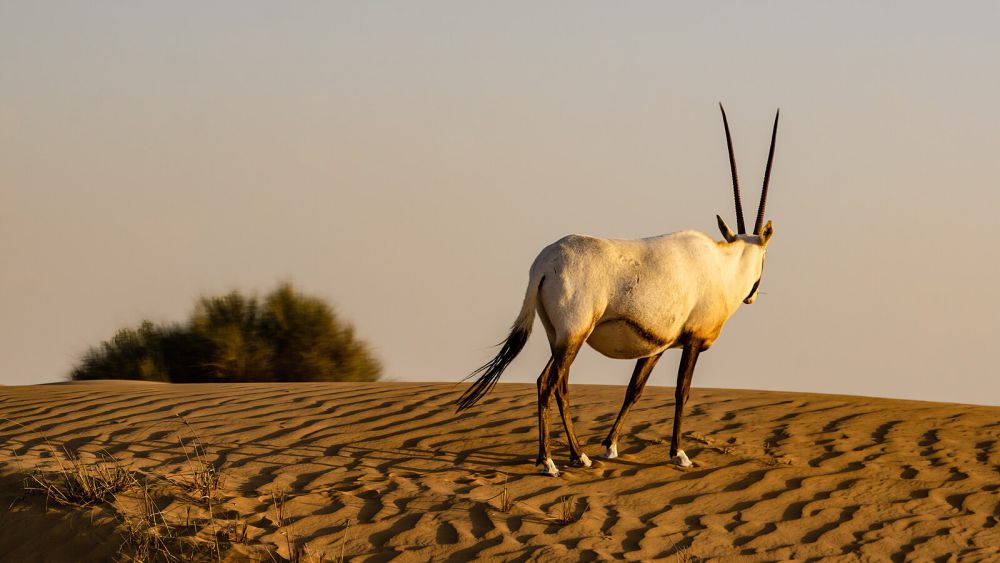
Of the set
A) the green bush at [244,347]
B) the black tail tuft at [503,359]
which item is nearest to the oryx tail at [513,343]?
the black tail tuft at [503,359]

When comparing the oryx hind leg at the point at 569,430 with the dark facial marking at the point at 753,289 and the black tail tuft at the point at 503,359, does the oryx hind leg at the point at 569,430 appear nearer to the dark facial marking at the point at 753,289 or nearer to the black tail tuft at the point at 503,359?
the black tail tuft at the point at 503,359

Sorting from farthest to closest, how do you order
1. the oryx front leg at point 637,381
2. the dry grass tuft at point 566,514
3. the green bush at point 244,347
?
the green bush at point 244,347, the oryx front leg at point 637,381, the dry grass tuft at point 566,514

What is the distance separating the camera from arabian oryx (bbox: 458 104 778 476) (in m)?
8.33

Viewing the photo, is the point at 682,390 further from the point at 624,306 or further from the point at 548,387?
the point at 548,387

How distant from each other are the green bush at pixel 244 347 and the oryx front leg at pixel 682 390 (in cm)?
908

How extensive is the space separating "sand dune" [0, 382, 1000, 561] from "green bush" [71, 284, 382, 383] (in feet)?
16.6

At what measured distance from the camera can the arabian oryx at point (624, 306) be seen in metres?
8.33

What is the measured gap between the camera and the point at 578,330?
8.30 m

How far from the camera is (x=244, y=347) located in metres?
17.1

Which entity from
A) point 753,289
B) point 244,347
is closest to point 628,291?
point 753,289

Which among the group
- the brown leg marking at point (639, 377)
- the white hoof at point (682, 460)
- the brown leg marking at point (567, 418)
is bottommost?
the white hoof at point (682, 460)

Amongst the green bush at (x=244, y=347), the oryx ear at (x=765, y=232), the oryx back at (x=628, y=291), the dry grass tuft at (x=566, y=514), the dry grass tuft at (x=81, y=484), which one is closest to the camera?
the dry grass tuft at (x=566, y=514)

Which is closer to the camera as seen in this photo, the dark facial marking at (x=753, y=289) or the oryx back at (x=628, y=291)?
the oryx back at (x=628, y=291)

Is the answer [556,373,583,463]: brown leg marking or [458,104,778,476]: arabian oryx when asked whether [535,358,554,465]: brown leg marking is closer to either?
[458,104,778,476]: arabian oryx
